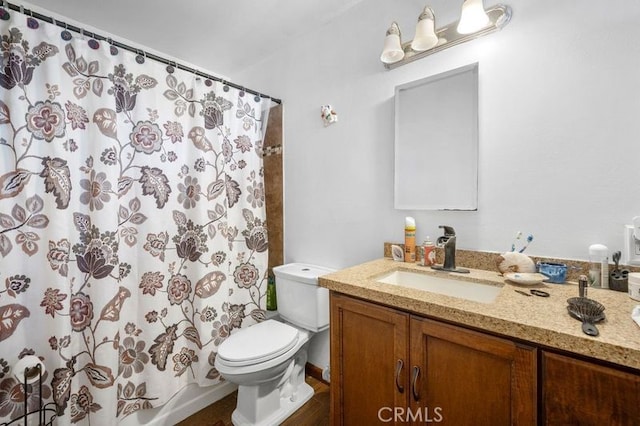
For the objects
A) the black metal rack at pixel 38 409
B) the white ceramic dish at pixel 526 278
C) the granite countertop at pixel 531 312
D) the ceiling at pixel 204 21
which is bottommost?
the black metal rack at pixel 38 409

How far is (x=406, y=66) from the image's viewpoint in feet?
4.62

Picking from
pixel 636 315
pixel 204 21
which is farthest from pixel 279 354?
pixel 204 21

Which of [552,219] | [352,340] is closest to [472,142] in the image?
[552,219]

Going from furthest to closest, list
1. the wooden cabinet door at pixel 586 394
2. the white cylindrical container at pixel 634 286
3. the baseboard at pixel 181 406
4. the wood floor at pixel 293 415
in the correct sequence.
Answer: the wood floor at pixel 293 415 < the baseboard at pixel 181 406 < the white cylindrical container at pixel 634 286 < the wooden cabinet door at pixel 586 394

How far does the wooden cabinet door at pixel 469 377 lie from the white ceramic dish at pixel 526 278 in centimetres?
36

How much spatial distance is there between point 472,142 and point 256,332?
1.50 m

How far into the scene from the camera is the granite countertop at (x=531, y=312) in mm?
575

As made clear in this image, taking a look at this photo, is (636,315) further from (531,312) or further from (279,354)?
(279,354)

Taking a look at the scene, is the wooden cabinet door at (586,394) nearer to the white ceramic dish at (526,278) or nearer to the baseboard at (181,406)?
the white ceramic dish at (526,278)

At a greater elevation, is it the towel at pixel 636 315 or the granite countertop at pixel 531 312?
the towel at pixel 636 315

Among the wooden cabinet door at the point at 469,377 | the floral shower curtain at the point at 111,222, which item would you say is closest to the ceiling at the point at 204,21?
the floral shower curtain at the point at 111,222

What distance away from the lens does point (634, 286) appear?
0.81 m
